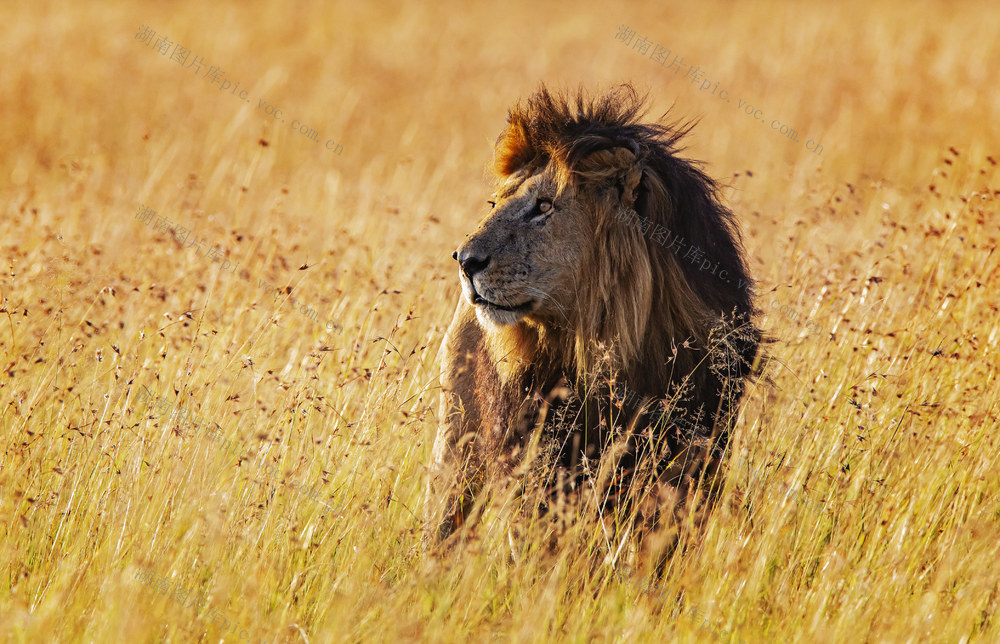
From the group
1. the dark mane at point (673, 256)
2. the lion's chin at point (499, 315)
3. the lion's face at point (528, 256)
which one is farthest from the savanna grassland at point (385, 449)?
the lion's face at point (528, 256)

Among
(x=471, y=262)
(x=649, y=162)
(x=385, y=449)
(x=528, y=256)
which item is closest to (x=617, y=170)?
(x=649, y=162)

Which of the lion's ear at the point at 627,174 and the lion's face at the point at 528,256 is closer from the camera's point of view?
the lion's face at the point at 528,256

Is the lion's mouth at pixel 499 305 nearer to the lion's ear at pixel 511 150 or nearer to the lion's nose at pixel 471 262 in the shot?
the lion's nose at pixel 471 262

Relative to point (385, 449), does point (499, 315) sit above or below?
above

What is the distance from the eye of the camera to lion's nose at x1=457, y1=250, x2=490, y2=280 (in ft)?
13.2

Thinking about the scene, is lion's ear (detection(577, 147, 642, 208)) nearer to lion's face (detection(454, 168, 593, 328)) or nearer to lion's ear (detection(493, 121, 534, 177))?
lion's face (detection(454, 168, 593, 328))

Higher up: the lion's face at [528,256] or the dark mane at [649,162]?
the dark mane at [649,162]

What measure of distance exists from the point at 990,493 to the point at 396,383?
2.87 m

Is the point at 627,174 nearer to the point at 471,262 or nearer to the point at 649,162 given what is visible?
the point at 649,162

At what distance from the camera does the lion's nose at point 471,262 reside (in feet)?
13.2

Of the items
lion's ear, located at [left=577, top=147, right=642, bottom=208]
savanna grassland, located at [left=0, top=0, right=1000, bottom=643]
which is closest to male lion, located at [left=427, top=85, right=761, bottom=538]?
lion's ear, located at [left=577, top=147, right=642, bottom=208]

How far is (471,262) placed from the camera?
4031 millimetres

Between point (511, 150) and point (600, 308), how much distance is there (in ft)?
2.89

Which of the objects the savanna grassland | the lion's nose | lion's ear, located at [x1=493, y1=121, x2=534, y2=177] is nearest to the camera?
the savanna grassland
